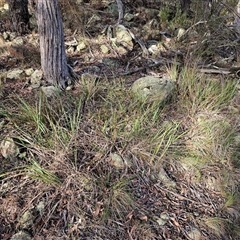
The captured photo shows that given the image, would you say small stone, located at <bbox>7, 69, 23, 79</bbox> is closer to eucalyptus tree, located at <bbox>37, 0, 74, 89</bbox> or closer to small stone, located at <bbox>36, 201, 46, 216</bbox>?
eucalyptus tree, located at <bbox>37, 0, 74, 89</bbox>

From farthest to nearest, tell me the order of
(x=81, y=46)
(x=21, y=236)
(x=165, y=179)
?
1. (x=81, y=46)
2. (x=165, y=179)
3. (x=21, y=236)

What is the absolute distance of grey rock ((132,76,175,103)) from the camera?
2.47 metres

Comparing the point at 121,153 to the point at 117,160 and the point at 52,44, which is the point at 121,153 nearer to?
the point at 117,160

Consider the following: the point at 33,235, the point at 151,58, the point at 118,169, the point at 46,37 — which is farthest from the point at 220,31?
the point at 33,235

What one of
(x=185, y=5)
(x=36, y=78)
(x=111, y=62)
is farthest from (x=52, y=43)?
(x=185, y=5)

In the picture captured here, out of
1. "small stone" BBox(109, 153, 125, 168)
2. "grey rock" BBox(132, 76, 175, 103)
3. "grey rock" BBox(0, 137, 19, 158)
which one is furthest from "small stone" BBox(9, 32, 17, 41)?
"small stone" BBox(109, 153, 125, 168)

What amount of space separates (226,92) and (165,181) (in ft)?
3.98

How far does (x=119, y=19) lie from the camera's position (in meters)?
4.23

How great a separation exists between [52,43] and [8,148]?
126 centimetres

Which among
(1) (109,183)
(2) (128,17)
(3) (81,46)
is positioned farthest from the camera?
(2) (128,17)

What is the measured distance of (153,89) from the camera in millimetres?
2551

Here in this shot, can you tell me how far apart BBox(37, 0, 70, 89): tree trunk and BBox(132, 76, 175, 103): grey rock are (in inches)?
33.3

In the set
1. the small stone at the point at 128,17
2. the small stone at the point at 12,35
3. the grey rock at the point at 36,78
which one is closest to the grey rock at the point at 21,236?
the grey rock at the point at 36,78

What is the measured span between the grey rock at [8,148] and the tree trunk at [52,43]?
37.7 inches
